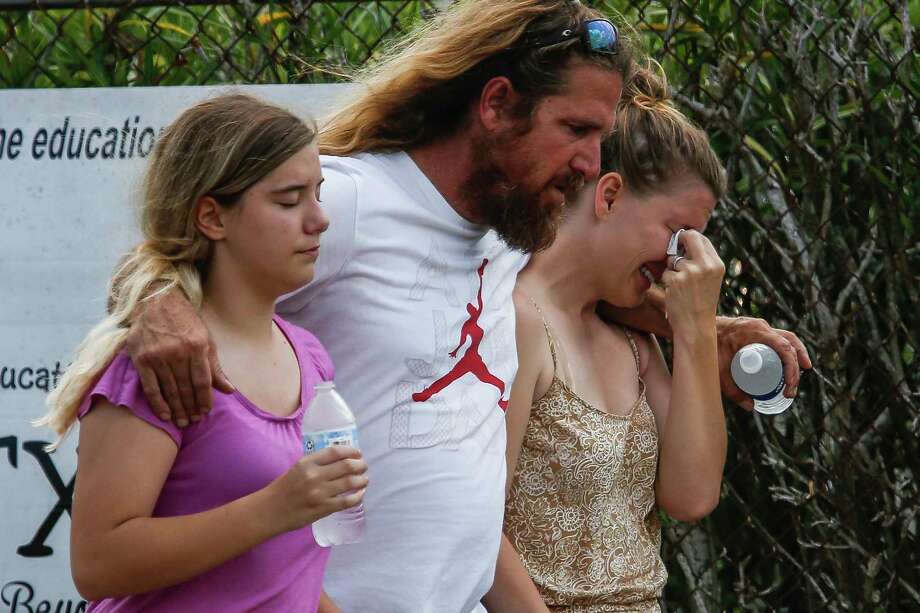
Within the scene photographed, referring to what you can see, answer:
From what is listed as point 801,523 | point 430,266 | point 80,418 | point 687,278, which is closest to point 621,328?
point 687,278

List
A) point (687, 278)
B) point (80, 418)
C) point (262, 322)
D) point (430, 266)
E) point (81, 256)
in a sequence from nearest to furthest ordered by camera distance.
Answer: point (80, 418), point (262, 322), point (430, 266), point (687, 278), point (81, 256)

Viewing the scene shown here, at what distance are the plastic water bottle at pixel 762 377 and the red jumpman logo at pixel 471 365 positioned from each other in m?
0.62

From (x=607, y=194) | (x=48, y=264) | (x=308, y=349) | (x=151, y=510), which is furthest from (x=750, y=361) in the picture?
(x=48, y=264)

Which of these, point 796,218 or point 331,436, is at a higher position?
point 331,436

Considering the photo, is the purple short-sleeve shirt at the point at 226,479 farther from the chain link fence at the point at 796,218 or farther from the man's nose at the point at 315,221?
the chain link fence at the point at 796,218

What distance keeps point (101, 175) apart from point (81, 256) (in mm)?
201

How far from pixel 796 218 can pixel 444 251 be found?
1402mm

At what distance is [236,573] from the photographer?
1757 millimetres

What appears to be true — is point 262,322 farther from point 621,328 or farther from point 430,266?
point 621,328

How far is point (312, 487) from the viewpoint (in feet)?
5.35

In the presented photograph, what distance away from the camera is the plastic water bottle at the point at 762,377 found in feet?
8.39

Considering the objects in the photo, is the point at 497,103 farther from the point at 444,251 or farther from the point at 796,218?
the point at 796,218

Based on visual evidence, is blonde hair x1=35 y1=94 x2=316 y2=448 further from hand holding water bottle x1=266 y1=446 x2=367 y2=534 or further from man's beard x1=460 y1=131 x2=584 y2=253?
man's beard x1=460 y1=131 x2=584 y2=253

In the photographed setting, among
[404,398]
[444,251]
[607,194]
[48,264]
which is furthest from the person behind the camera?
[48,264]
